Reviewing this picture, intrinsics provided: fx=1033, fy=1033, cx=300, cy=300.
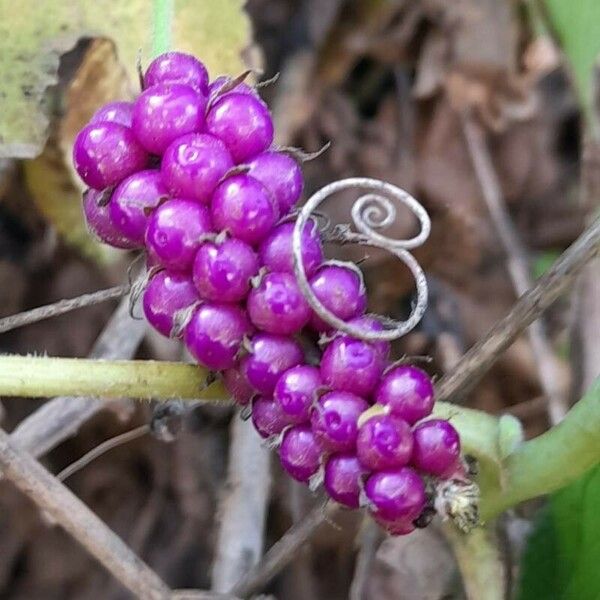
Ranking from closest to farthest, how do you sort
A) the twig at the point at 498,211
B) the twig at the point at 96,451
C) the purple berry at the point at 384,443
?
the purple berry at the point at 384,443 < the twig at the point at 96,451 < the twig at the point at 498,211

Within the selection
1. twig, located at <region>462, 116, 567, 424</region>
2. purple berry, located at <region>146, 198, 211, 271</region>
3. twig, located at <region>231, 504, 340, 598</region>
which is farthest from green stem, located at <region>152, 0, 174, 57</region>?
twig, located at <region>462, 116, 567, 424</region>

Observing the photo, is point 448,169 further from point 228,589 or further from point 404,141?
point 228,589

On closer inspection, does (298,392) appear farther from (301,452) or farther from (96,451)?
(96,451)

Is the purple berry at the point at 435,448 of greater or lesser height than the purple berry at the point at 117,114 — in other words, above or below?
below

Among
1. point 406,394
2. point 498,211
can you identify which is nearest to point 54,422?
point 406,394

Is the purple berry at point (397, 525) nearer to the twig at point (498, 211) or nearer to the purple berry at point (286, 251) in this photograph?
the purple berry at point (286, 251)

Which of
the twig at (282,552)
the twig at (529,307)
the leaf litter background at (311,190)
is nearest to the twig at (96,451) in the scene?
the leaf litter background at (311,190)

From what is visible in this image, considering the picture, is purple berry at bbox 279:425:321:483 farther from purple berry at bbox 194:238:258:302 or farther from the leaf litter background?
the leaf litter background
